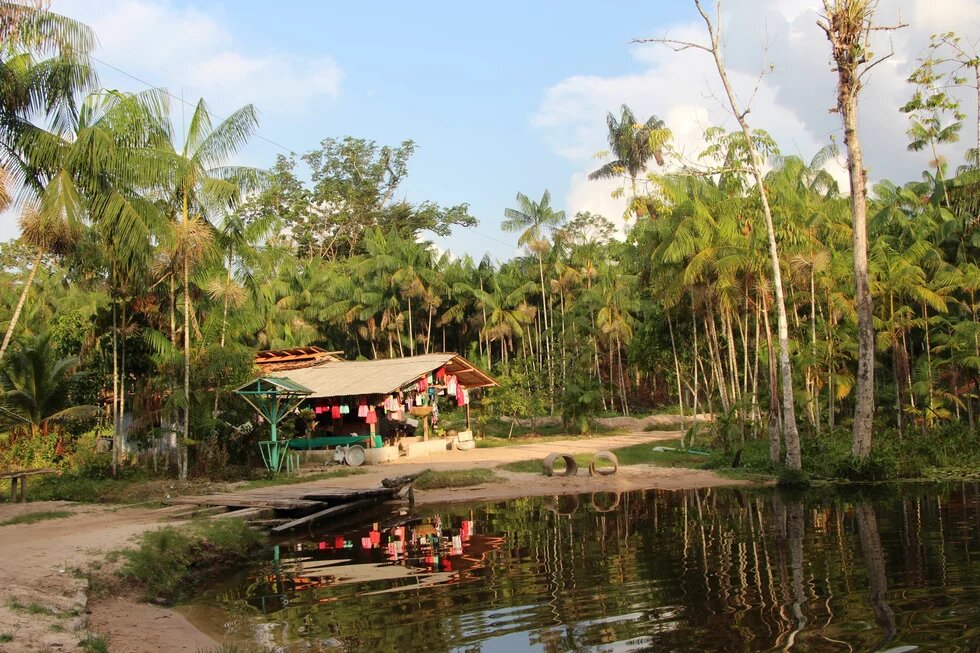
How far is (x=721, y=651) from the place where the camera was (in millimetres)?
6625

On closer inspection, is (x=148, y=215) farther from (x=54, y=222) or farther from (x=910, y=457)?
(x=910, y=457)

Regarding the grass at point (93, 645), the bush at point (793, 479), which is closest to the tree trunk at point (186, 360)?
the grass at point (93, 645)

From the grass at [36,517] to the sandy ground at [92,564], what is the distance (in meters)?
0.20

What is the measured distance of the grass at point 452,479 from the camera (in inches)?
765

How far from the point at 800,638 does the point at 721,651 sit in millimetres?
734

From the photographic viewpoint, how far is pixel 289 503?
48.7 ft

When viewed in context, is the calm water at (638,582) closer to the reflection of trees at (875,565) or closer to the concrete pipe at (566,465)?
the reflection of trees at (875,565)

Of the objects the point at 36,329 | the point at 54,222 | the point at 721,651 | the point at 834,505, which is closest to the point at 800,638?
the point at 721,651

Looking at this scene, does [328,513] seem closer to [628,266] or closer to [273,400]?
[273,400]

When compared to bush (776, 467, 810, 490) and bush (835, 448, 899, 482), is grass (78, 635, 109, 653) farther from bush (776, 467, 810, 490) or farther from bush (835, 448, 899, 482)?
bush (835, 448, 899, 482)

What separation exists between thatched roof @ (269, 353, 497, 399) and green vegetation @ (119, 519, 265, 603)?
11763 mm

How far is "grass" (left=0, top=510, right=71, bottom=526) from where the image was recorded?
44.0 feet

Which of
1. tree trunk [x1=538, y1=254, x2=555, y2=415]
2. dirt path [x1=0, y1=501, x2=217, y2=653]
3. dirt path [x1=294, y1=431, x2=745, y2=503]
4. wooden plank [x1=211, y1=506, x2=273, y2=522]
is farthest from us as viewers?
tree trunk [x1=538, y1=254, x2=555, y2=415]

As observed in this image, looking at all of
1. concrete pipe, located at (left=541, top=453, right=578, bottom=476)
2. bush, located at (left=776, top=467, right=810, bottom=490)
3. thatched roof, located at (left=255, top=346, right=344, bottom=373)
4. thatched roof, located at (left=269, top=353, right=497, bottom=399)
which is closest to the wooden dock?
concrete pipe, located at (left=541, top=453, right=578, bottom=476)
